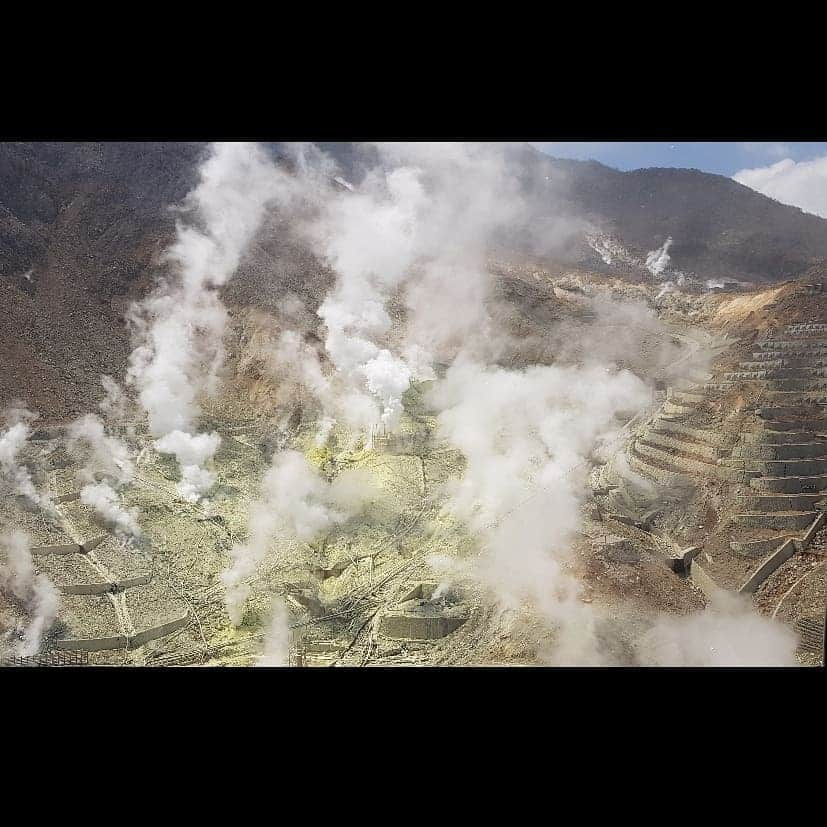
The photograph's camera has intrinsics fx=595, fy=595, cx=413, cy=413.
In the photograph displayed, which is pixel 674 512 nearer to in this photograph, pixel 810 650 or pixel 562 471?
pixel 562 471

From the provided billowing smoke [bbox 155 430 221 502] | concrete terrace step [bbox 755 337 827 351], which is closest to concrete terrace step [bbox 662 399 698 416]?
concrete terrace step [bbox 755 337 827 351]

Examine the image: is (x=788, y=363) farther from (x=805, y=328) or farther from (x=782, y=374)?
(x=805, y=328)

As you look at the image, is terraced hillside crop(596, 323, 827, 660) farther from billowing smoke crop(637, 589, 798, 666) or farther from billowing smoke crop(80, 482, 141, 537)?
billowing smoke crop(80, 482, 141, 537)

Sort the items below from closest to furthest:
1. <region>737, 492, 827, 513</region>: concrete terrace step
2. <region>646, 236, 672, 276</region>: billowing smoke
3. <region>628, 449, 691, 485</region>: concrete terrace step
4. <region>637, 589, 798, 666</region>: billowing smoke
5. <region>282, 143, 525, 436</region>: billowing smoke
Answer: <region>637, 589, 798, 666</region>: billowing smoke < <region>737, 492, 827, 513</region>: concrete terrace step < <region>628, 449, 691, 485</region>: concrete terrace step < <region>282, 143, 525, 436</region>: billowing smoke < <region>646, 236, 672, 276</region>: billowing smoke

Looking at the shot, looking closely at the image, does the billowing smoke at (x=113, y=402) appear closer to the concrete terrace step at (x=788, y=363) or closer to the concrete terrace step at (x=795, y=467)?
the concrete terrace step at (x=795, y=467)

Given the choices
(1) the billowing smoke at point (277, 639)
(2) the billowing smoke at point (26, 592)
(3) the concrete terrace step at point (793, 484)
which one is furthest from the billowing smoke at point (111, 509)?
(3) the concrete terrace step at point (793, 484)

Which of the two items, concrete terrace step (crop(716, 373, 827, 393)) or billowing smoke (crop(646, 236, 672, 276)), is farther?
billowing smoke (crop(646, 236, 672, 276))
